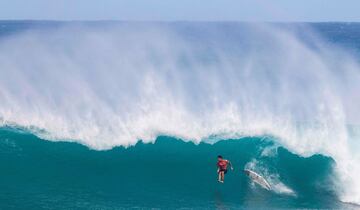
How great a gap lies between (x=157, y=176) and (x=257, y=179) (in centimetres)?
260

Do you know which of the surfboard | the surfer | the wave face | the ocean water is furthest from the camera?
the surfer

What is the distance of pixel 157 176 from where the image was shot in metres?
16.3

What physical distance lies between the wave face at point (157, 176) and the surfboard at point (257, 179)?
16 cm

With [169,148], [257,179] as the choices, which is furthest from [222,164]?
[169,148]

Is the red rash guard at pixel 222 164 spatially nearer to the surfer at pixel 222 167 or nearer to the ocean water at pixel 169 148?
the surfer at pixel 222 167

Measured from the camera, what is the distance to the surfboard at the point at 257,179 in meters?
15.4

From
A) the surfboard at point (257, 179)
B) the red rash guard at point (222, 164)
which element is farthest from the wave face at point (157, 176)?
the red rash guard at point (222, 164)

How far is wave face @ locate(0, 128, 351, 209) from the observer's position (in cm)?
1436

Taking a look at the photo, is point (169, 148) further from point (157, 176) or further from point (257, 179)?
point (257, 179)

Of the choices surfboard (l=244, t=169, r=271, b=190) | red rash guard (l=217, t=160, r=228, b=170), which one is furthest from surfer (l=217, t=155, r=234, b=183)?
surfboard (l=244, t=169, r=271, b=190)

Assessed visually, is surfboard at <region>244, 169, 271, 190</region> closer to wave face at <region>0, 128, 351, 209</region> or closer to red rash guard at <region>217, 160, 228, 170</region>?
wave face at <region>0, 128, 351, 209</region>

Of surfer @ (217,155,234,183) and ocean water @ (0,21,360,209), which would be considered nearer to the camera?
ocean water @ (0,21,360,209)

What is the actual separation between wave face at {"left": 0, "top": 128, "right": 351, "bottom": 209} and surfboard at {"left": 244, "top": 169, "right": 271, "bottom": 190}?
16cm

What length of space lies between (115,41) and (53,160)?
2750 centimetres
